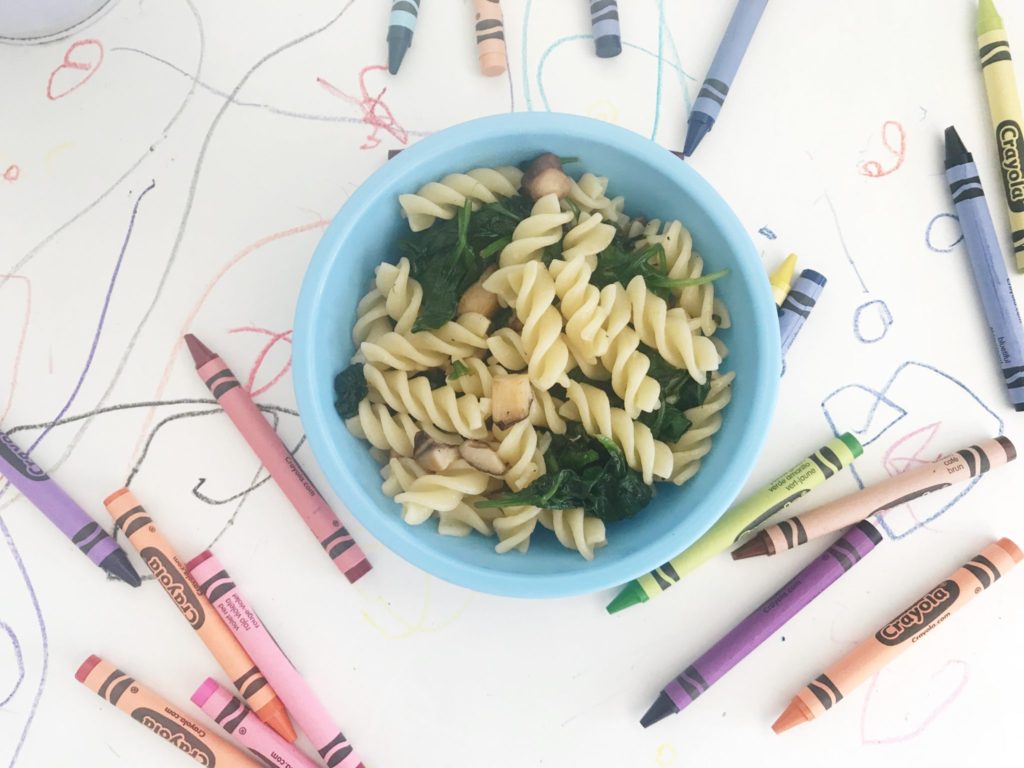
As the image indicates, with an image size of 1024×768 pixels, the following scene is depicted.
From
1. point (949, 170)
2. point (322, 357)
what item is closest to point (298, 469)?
point (322, 357)

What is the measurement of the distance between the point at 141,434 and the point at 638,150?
72 cm

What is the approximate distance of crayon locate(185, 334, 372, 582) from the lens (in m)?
1.00

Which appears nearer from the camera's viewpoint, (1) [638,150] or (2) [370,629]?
(1) [638,150]

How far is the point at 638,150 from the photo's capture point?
2.93ft

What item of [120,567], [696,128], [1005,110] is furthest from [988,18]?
[120,567]

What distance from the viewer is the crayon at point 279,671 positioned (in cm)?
100

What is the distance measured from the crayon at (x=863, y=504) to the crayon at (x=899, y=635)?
0.11 m

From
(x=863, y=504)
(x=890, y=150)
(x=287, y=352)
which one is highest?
(x=287, y=352)

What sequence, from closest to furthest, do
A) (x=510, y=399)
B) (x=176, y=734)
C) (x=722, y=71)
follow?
1. (x=510, y=399)
2. (x=176, y=734)
3. (x=722, y=71)

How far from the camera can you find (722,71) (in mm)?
1095

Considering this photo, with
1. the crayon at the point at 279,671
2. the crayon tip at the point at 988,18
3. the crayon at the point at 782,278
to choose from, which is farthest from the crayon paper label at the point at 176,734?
the crayon tip at the point at 988,18

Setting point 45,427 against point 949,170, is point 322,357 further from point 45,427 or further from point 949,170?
point 949,170

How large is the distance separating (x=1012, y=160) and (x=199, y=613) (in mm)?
1225

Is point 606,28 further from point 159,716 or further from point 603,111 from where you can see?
point 159,716
